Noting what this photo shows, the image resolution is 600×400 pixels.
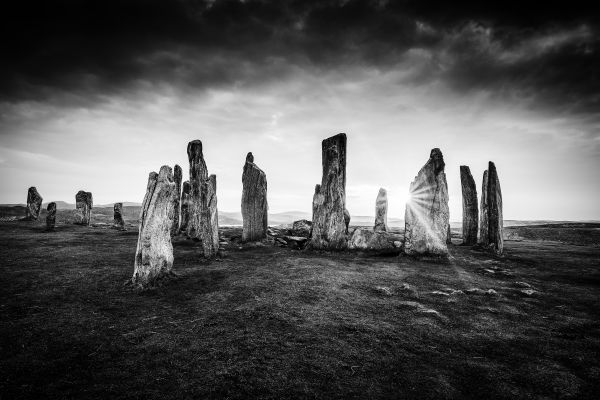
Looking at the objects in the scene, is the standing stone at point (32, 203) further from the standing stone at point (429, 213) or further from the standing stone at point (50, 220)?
the standing stone at point (429, 213)

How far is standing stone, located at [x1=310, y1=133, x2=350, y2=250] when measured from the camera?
1291 cm

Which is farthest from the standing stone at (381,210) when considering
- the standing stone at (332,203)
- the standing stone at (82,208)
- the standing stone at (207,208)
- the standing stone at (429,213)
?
the standing stone at (82,208)

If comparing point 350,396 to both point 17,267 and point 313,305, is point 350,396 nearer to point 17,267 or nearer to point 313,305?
point 313,305

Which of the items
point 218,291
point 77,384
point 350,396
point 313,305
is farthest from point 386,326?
point 77,384

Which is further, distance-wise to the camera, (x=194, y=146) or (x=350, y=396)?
(x=194, y=146)

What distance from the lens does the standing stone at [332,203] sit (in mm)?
12914

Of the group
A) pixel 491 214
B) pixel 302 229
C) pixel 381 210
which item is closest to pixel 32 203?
pixel 302 229

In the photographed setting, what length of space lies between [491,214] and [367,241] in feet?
22.3

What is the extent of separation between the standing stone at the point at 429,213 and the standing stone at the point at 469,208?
17.4ft

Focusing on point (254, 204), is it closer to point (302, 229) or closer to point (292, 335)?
point (302, 229)

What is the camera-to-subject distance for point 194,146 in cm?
1308

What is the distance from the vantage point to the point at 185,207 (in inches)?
672

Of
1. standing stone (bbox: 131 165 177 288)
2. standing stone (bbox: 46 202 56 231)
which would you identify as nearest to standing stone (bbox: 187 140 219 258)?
standing stone (bbox: 131 165 177 288)

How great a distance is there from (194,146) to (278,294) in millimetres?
9189
